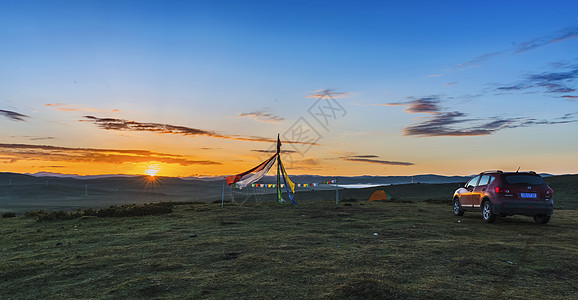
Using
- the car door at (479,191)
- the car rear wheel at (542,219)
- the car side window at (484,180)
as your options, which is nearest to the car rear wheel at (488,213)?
the car door at (479,191)

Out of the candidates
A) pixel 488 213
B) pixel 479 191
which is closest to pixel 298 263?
pixel 488 213

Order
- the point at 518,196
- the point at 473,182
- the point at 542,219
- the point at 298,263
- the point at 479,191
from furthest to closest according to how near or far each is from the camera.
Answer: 1. the point at 473,182
2. the point at 479,191
3. the point at 542,219
4. the point at 518,196
5. the point at 298,263

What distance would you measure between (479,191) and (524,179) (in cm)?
183

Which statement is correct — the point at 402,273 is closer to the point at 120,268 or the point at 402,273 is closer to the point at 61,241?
the point at 120,268

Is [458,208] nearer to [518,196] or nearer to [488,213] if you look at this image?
[488,213]

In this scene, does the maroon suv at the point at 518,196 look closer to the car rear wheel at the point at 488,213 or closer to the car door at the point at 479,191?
the car rear wheel at the point at 488,213

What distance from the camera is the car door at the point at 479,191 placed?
14.4 m

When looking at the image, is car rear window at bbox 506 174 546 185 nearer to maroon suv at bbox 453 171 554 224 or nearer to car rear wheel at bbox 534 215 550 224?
maroon suv at bbox 453 171 554 224

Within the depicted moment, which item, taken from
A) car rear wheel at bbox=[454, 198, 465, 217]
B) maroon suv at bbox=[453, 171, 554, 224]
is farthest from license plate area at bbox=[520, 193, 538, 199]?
car rear wheel at bbox=[454, 198, 465, 217]

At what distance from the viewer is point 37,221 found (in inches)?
648

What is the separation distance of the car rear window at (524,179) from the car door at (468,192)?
2009mm

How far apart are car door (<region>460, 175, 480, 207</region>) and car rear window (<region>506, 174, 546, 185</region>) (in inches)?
79.1

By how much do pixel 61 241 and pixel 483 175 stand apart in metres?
15.9

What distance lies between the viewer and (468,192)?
51.9 ft
